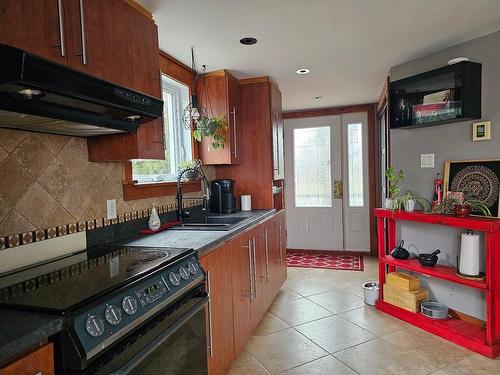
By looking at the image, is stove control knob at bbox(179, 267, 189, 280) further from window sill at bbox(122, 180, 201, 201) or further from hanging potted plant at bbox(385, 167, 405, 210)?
hanging potted plant at bbox(385, 167, 405, 210)

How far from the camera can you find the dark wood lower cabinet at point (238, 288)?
1853mm

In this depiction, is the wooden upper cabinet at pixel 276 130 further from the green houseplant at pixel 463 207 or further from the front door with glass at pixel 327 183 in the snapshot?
the green houseplant at pixel 463 207

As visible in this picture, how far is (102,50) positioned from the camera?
1471 millimetres

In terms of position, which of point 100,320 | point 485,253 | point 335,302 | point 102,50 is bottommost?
point 335,302

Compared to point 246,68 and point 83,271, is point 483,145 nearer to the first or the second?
point 246,68

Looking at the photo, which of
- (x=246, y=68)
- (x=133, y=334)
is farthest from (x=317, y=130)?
(x=133, y=334)

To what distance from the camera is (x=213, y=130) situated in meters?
2.80

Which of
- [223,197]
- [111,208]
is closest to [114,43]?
[111,208]

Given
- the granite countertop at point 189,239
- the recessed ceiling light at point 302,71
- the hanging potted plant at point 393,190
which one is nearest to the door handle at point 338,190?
the hanging potted plant at point 393,190

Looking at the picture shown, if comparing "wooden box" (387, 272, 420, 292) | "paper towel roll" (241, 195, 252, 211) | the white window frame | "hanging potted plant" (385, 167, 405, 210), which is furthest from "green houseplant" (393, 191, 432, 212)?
the white window frame

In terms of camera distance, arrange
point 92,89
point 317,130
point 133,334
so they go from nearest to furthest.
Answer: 1. point 133,334
2. point 92,89
3. point 317,130

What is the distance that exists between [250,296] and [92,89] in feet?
5.79

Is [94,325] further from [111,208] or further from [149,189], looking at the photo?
[149,189]

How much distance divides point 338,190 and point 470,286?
2.63 metres
